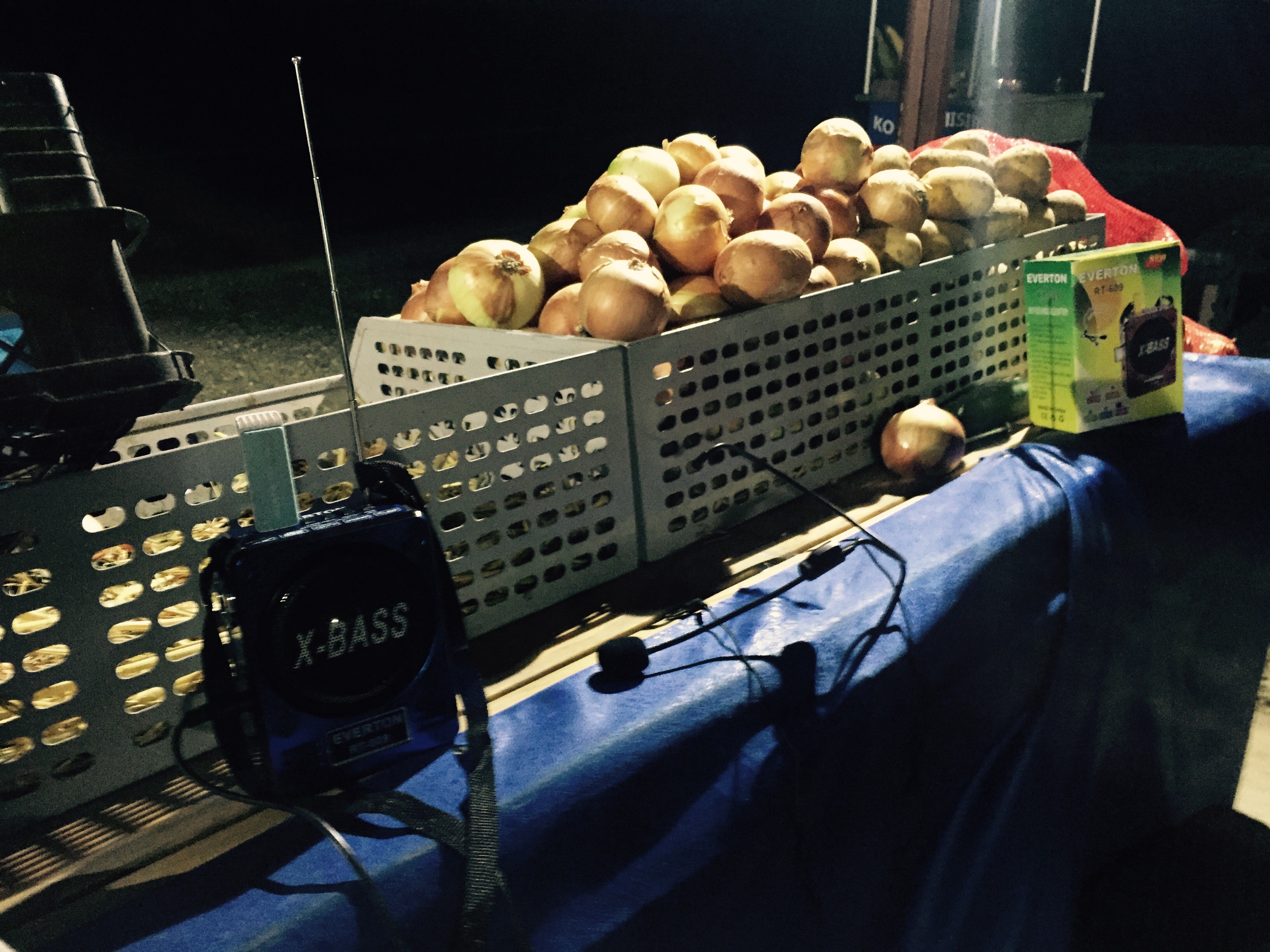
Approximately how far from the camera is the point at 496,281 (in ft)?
3.61

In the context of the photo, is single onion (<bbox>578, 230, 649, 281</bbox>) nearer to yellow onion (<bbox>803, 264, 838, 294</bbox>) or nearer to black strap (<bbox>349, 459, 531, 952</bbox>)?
yellow onion (<bbox>803, 264, 838, 294</bbox>)

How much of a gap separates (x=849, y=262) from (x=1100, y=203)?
3.98 feet

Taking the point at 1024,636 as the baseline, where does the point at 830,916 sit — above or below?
below

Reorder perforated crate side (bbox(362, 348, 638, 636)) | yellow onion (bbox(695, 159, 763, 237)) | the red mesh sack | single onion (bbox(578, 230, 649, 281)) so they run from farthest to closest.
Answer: the red mesh sack → yellow onion (bbox(695, 159, 763, 237)) → single onion (bbox(578, 230, 649, 281)) → perforated crate side (bbox(362, 348, 638, 636))

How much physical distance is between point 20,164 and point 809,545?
0.83 metres

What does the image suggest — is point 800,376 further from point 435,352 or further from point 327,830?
point 327,830

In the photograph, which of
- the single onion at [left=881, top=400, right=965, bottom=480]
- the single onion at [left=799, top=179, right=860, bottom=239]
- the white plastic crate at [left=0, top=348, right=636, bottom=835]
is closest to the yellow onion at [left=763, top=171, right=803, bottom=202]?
the single onion at [left=799, top=179, right=860, bottom=239]

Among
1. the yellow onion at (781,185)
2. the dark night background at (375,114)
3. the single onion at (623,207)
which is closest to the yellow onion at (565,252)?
the single onion at (623,207)

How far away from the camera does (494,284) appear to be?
43.3 inches

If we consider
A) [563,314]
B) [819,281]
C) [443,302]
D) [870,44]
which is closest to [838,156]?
[819,281]

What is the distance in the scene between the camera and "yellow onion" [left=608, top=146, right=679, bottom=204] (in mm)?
1231

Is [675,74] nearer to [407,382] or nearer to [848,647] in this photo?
[407,382]

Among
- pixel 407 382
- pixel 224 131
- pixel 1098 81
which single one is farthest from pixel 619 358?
pixel 1098 81

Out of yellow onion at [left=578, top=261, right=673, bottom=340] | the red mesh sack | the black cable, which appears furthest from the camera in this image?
the red mesh sack
